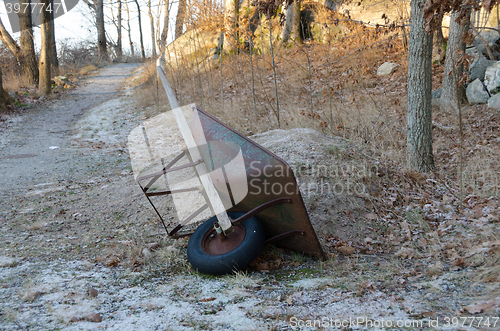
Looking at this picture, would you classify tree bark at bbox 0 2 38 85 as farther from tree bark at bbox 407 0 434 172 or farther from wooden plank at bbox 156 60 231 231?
tree bark at bbox 407 0 434 172

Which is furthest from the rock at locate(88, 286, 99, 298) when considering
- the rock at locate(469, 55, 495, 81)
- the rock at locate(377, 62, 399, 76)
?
the rock at locate(377, 62, 399, 76)

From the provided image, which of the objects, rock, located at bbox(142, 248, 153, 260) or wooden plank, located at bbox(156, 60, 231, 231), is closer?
wooden plank, located at bbox(156, 60, 231, 231)

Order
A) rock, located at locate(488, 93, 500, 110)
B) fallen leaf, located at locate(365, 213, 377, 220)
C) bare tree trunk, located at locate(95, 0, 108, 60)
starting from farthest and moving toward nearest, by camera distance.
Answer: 1. bare tree trunk, located at locate(95, 0, 108, 60)
2. rock, located at locate(488, 93, 500, 110)
3. fallen leaf, located at locate(365, 213, 377, 220)

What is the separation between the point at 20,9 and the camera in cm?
1454

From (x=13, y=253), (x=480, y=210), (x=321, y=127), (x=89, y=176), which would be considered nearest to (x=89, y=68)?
(x=89, y=176)

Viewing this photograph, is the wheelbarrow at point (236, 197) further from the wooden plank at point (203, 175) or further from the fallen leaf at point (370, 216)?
the fallen leaf at point (370, 216)

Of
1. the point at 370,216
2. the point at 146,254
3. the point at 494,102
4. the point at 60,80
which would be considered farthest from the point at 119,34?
the point at 370,216

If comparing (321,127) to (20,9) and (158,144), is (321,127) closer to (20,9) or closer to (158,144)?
(158,144)

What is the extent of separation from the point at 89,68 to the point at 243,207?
939 inches

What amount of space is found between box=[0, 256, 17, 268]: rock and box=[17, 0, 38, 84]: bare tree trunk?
15.0 m

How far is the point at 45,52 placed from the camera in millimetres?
13977

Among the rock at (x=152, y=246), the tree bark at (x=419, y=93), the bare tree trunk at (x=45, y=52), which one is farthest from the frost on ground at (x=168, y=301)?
the bare tree trunk at (x=45, y=52)

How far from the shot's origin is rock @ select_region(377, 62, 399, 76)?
1134 centimetres

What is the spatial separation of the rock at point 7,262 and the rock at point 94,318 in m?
1.55
